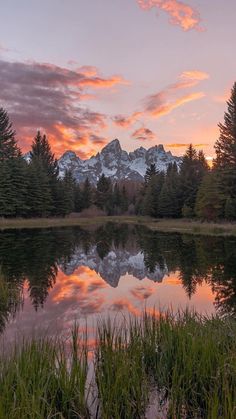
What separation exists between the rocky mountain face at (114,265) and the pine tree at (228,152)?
24744 millimetres

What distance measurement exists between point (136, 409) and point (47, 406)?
Answer: 1248mm

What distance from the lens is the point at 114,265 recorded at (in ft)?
79.2

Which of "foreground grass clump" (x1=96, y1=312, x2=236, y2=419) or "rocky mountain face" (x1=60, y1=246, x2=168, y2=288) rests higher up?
"foreground grass clump" (x1=96, y1=312, x2=236, y2=419)

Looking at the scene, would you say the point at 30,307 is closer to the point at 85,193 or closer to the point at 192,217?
the point at 192,217

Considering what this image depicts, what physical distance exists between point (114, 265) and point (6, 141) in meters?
52.3

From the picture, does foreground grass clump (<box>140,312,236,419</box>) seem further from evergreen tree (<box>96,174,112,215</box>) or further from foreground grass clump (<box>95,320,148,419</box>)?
evergreen tree (<box>96,174,112,215</box>)

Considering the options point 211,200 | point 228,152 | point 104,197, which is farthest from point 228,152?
point 104,197

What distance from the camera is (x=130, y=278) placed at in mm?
19406

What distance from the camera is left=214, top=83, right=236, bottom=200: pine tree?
5128cm

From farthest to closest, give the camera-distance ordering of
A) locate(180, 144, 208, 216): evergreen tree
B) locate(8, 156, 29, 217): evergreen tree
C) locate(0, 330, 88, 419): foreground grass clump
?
locate(180, 144, 208, 216): evergreen tree
locate(8, 156, 29, 217): evergreen tree
locate(0, 330, 88, 419): foreground grass clump

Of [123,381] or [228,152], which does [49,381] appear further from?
[228,152]

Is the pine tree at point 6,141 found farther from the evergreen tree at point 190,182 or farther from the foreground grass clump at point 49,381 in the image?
the foreground grass clump at point 49,381

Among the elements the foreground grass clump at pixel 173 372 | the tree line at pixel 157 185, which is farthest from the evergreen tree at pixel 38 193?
the foreground grass clump at pixel 173 372

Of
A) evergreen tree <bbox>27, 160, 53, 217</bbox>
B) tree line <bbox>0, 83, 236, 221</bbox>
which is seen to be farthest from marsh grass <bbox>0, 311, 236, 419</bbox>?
evergreen tree <bbox>27, 160, 53, 217</bbox>
